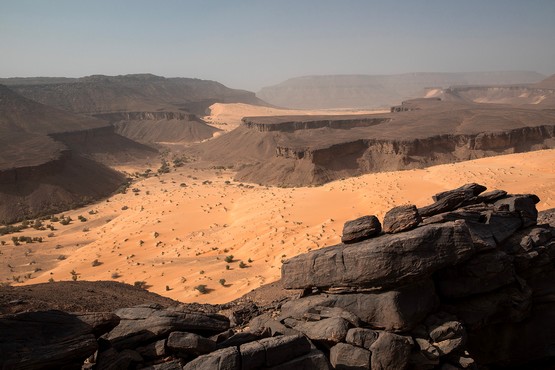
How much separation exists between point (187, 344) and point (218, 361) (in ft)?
2.78

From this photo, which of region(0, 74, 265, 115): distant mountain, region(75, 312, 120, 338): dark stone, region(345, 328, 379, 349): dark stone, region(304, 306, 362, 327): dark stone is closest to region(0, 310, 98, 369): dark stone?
region(75, 312, 120, 338): dark stone

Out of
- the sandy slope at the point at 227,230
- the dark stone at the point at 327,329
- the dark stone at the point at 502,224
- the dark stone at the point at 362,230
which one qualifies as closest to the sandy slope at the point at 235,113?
the sandy slope at the point at 227,230

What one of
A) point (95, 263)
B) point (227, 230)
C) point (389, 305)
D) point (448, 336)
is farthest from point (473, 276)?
point (95, 263)

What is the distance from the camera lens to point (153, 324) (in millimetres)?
9500

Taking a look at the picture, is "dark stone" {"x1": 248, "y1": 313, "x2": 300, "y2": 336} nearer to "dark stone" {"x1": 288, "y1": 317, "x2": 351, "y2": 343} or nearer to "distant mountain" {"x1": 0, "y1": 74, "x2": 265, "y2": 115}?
"dark stone" {"x1": 288, "y1": 317, "x2": 351, "y2": 343}

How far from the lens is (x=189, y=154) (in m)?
92.8

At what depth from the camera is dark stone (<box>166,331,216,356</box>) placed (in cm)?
883

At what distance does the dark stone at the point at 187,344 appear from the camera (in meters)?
8.83

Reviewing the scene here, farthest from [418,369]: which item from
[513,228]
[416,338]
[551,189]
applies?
[551,189]

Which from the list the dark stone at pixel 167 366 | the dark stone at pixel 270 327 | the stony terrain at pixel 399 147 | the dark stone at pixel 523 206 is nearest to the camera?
the dark stone at pixel 167 366

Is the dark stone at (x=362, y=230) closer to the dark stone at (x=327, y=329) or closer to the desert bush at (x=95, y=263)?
the dark stone at (x=327, y=329)

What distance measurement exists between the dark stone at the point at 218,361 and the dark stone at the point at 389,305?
2.96 meters

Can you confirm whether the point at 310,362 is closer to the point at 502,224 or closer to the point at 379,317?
the point at 379,317

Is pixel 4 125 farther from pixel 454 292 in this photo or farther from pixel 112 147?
pixel 454 292
